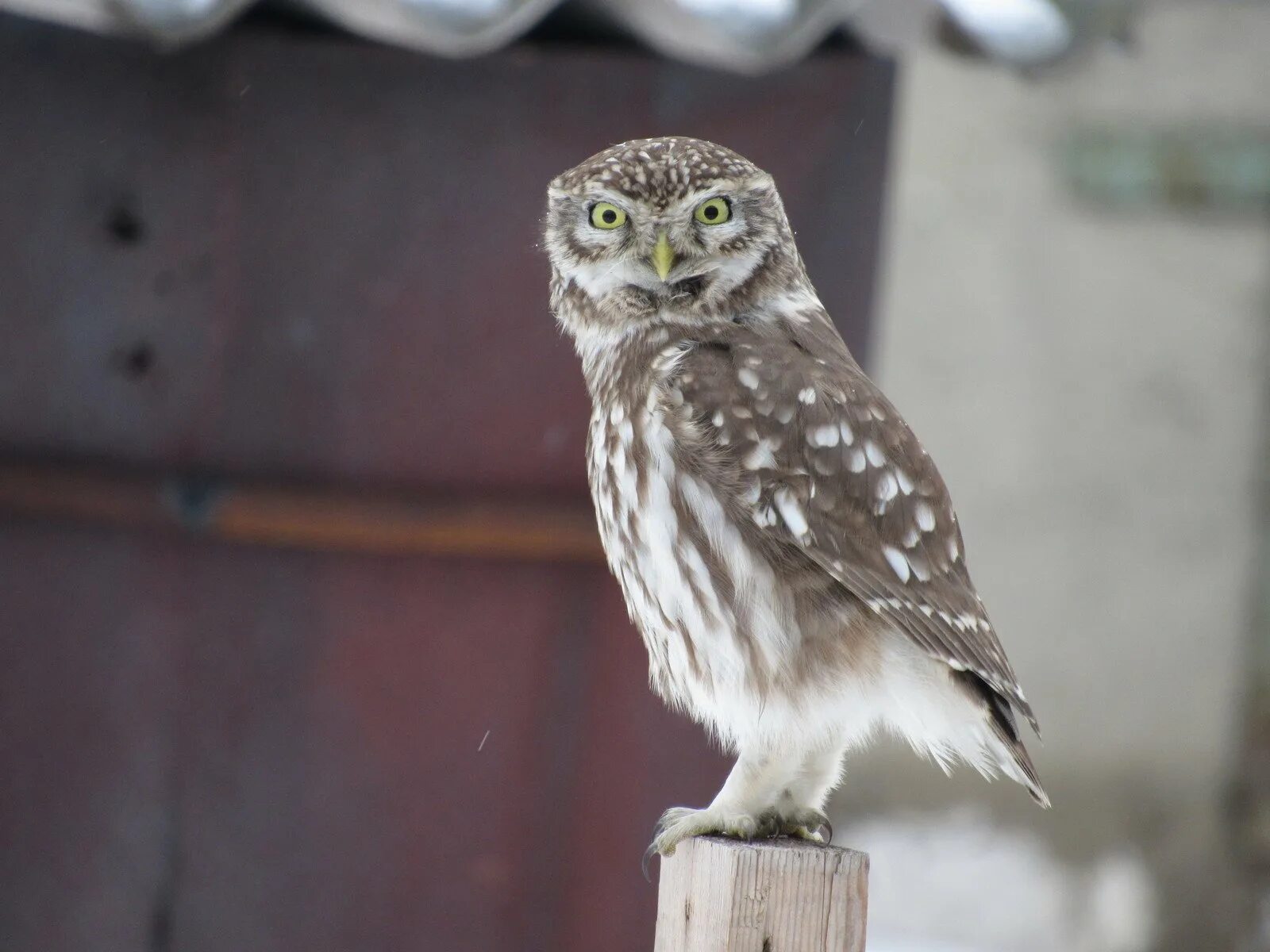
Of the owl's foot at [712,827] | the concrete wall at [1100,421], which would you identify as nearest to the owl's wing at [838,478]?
the owl's foot at [712,827]

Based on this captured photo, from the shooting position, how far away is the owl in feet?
7.34

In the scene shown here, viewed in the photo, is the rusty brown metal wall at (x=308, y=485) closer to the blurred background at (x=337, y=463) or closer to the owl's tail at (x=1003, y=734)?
the blurred background at (x=337, y=463)

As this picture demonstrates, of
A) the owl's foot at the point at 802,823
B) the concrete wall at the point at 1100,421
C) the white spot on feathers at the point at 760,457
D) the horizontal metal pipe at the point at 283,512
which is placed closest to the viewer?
the white spot on feathers at the point at 760,457

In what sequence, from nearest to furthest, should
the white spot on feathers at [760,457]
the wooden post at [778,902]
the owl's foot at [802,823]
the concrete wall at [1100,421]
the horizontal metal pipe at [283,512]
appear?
1. the wooden post at [778,902]
2. the white spot on feathers at [760,457]
3. the owl's foot at [802,823]
4. the horizontal metal pipe at [283,512]
5. the concrete wall at [1100,421]

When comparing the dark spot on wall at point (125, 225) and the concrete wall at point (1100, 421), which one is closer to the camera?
the dark spot on wall at point (125, 225)

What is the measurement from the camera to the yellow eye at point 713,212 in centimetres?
237

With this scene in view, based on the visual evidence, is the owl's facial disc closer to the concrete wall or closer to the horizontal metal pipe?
the horizontal metal pipe

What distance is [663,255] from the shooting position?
235cm

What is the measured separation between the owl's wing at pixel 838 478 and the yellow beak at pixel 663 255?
0.12m

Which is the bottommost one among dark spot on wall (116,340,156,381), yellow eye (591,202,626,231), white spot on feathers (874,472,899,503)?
white spot on feathers (874,472,899,503)

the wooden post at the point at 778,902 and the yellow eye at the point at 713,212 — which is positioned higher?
the yellow eye at the point at 713,212

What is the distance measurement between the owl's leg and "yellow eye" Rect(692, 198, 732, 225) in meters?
0.80

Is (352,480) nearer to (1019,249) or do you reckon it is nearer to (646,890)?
(646,890)

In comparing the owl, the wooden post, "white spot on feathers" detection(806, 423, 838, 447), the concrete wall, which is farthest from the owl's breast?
the concrete wall
